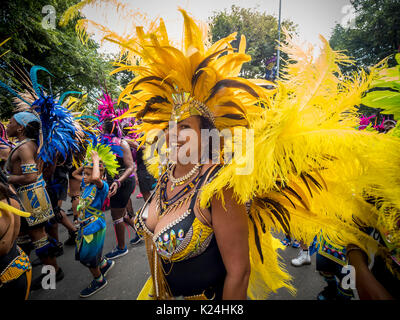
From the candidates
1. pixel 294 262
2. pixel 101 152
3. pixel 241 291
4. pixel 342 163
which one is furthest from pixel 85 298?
pixel 342 163

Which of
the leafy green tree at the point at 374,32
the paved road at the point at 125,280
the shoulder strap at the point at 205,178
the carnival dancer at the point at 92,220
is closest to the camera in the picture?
the shoulder strap at the point at 205,178

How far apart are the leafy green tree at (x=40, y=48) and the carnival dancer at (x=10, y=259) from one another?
3.04m

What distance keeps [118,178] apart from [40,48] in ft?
25.0

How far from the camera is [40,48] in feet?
24.0

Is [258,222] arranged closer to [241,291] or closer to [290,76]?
[241,291]

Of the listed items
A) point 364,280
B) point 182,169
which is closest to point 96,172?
point 182,169

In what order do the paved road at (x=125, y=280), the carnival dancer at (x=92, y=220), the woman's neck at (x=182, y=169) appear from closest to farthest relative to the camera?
the woman's neck at (x=182, y=169), the carnival dancer at (x=92, y=220), the paved road at (x=125, y=280)

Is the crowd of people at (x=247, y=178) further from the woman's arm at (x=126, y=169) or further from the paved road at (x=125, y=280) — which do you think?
the woman's arm at (x=126, y=169)

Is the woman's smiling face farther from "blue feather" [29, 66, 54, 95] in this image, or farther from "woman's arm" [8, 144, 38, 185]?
"woman's arm" [8, 144, 38, 185]

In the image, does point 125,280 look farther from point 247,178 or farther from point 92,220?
point 247,178

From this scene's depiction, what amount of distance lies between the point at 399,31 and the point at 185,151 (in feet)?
60.7

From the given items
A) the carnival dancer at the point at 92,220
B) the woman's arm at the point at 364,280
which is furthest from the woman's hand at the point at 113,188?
the woman's arm at the point at 364,280

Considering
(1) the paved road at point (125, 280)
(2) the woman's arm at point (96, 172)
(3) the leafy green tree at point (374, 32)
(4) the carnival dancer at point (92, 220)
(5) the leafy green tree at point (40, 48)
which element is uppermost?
(3) the leafy green tree at point (374, 32)

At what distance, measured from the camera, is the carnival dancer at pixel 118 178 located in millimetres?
3322
